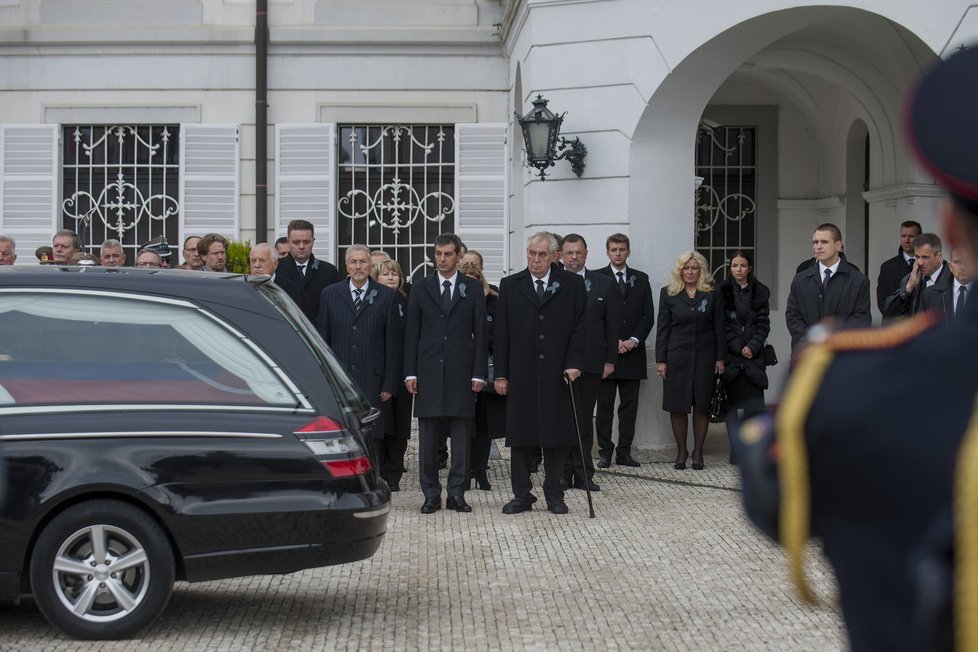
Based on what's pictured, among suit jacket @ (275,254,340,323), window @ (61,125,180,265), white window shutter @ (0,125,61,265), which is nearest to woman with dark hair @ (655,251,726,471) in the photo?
suit jacket @ (275,254,340,323)

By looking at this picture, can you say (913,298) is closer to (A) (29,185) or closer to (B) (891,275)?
(B) (891,275)

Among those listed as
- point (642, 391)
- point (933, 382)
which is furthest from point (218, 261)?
point (933, 382)

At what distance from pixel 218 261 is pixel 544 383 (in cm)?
282

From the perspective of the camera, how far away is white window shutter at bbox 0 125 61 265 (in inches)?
637

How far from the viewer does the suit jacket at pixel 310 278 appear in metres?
10.8

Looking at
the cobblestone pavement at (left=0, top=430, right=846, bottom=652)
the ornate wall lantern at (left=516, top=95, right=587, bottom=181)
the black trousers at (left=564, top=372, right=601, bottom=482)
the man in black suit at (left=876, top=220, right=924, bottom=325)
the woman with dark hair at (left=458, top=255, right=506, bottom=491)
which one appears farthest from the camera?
the man in black suit at (left=876, top=220, right=924, bottom=325)

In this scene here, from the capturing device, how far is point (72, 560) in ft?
18.5

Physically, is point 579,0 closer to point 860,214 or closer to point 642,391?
point 642,391

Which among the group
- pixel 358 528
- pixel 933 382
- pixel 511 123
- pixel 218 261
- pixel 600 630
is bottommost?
pixel 600 630

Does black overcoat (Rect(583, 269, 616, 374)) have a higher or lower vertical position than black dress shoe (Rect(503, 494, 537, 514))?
higher

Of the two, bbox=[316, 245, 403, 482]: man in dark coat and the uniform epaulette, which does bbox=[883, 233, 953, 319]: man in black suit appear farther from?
the uniform epaulette

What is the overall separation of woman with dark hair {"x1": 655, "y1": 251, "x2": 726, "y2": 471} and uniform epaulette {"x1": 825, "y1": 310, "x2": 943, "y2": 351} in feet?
31.9

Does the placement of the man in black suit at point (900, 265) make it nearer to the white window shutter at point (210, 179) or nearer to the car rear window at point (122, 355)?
the white window shutter at point (210, 179)

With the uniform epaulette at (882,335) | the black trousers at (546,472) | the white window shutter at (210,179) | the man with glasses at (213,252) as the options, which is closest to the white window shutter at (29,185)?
the white window shutter at (210,179)
